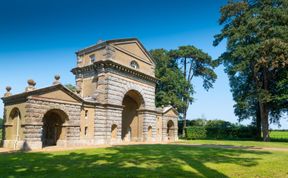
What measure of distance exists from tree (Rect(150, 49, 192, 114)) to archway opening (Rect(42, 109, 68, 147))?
26.0 metres

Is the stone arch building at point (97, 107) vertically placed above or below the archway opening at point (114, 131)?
above

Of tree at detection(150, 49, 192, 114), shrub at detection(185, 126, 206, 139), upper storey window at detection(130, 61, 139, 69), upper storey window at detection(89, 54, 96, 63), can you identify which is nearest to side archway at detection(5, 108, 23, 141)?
upper storey window at detection(89, 54, 96, 63)

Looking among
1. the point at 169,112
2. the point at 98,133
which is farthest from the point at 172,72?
the point at 98,133

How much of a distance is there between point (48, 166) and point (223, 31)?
1463 inches

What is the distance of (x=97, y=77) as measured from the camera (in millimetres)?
30562

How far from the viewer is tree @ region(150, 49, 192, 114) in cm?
4944

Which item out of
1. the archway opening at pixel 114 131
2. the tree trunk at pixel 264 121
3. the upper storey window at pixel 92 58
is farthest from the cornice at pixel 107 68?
the tree trunk at pixel 264 121

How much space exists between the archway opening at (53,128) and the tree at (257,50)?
937 inches

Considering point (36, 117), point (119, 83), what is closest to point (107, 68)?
point (119, 83)

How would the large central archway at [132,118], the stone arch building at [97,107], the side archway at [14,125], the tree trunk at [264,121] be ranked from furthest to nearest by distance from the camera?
the tree trunk at [264,121] → the large central archway at [132,118] → the side archway at [14,125] → the stone arch building at [97,107]

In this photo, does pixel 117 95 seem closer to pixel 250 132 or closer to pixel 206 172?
pixel 206 172

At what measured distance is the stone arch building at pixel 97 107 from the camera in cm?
2192

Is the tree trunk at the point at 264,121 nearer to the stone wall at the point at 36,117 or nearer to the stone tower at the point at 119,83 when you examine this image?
the stone tower at the point at 119,83

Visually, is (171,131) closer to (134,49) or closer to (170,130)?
(170,130)
